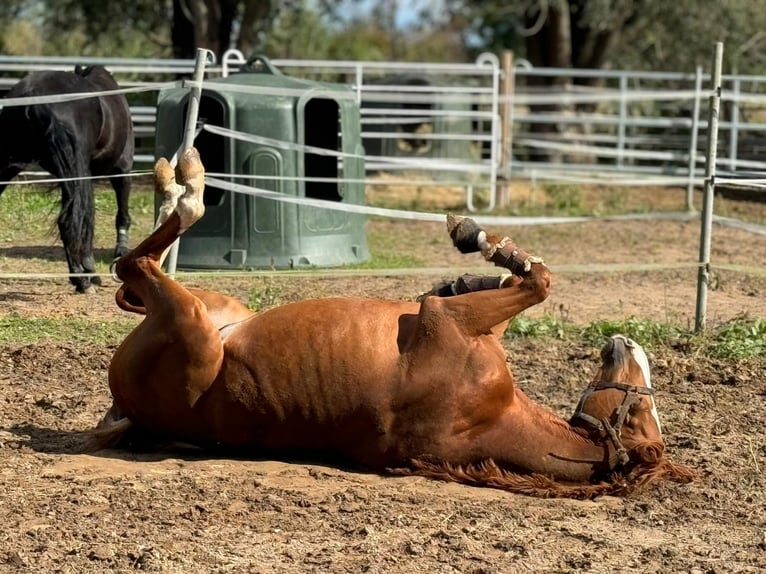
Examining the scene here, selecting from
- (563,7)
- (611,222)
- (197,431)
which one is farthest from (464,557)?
(563,7)

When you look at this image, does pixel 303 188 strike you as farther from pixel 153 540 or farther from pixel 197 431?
pixel 153 540

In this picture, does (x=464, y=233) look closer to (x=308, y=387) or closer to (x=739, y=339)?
(x=308, y=387)

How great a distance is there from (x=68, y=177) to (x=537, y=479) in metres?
5.15

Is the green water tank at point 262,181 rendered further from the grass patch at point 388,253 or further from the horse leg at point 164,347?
the horse leg at point 164,347

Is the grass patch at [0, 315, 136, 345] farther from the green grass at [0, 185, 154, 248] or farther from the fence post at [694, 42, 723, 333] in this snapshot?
the fence post at [694, 42, 723, 333]

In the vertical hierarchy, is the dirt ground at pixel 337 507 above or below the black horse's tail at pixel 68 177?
below

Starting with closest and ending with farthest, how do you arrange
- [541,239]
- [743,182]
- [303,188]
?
[743,182] → [303,188] → [541,239]

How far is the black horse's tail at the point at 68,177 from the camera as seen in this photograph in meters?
8.09

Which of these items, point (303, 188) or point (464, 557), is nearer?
point (464, 557)

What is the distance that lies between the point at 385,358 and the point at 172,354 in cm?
82

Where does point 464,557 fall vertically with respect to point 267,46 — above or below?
below

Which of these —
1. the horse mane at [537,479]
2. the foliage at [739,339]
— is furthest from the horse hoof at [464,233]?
the foliage at [739,339]

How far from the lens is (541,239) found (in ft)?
41.7

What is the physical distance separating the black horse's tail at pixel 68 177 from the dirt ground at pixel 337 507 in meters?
2.10
